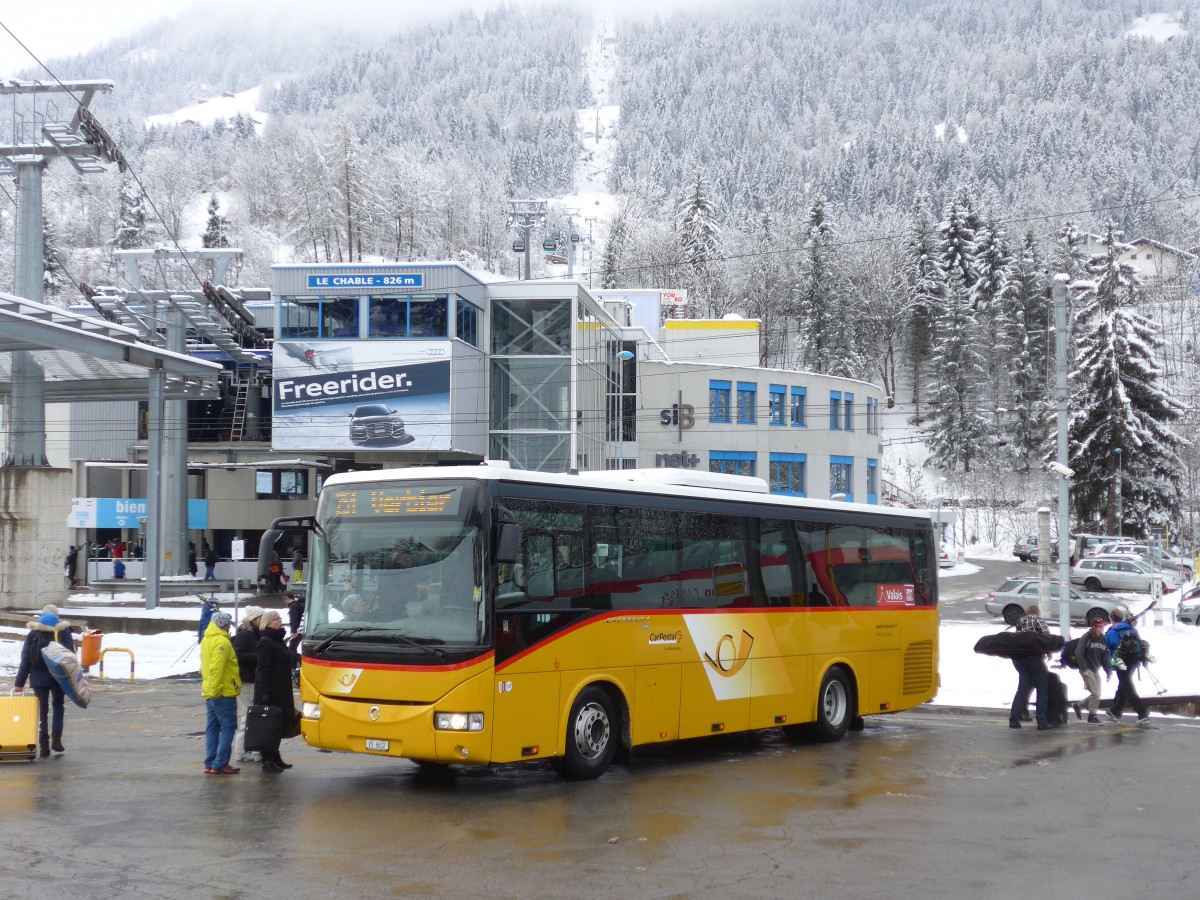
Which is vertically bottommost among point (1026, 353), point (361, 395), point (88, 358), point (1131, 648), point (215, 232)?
point (1131, 648)

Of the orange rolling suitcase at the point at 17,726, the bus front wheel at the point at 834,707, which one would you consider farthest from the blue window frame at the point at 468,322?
the orange rolling suitcase at the point at 17,726

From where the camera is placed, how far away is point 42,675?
13758mm

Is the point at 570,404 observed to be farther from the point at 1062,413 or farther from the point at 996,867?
the point at 996,867

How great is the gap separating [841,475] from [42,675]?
5211cm

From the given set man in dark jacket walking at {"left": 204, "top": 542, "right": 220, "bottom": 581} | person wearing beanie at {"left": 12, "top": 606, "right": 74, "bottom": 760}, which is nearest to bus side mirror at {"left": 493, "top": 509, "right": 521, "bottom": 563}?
person wearing beanie at {"left": 12, "top": 606, "right": 74, "bottom": 760}

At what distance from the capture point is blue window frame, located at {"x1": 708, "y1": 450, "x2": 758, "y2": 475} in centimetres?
5803

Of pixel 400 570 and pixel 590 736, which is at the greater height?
pixel 400 570

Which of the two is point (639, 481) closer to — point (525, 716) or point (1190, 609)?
point (525, 716)

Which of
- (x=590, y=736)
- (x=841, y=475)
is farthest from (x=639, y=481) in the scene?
(x=841, y=475)

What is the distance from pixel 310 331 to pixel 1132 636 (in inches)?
Result: 1394

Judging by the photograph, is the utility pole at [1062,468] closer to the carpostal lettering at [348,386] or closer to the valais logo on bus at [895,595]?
the valais logo on bus at [895,595]

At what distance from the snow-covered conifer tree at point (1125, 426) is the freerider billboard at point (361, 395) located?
36.2 metres

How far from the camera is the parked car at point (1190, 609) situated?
3622 cm

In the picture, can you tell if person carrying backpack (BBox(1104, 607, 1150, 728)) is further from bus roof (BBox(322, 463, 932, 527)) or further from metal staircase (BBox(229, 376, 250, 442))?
metal staircase (BBox(229, 376, 250, 442))
